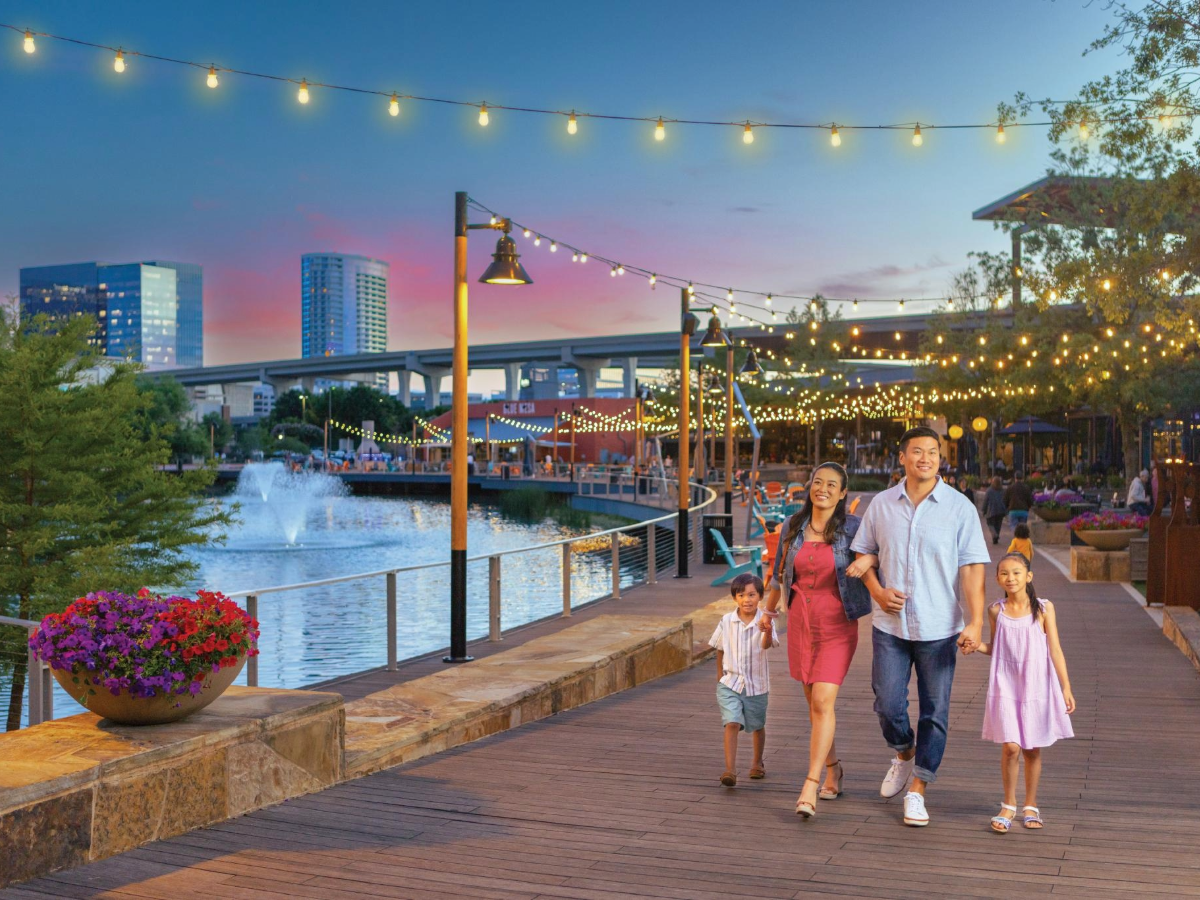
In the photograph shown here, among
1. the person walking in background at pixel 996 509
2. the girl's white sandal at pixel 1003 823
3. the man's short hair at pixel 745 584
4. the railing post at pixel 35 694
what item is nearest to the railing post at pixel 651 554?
the person walking in background at pixel 996 509

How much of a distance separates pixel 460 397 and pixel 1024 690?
6.56 meters

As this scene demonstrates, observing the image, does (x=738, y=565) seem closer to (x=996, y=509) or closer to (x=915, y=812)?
(x=996, y=509)

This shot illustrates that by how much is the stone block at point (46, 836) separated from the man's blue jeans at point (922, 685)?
3.42m

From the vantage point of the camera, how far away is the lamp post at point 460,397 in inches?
443

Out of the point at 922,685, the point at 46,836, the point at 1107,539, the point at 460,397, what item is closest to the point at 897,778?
the point at 922,685

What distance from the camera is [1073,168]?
35938mm

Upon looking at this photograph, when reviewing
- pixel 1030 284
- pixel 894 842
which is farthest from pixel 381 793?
pixel 1030 284

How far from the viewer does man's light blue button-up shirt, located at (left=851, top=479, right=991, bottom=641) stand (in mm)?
5652

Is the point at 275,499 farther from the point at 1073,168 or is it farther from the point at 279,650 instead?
the point at 279,650

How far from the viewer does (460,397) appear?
11.2m

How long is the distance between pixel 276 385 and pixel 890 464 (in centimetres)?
8940

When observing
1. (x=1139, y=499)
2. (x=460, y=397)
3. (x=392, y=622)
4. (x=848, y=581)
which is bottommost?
(x=392, y=622)

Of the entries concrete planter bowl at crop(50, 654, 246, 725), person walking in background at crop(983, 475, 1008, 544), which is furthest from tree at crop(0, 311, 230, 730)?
concrete planter bowl at crop(50, 654, 246, 725)

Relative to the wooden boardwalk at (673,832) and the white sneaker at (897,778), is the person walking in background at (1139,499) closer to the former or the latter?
the wooden boardwalk at (673,832)
